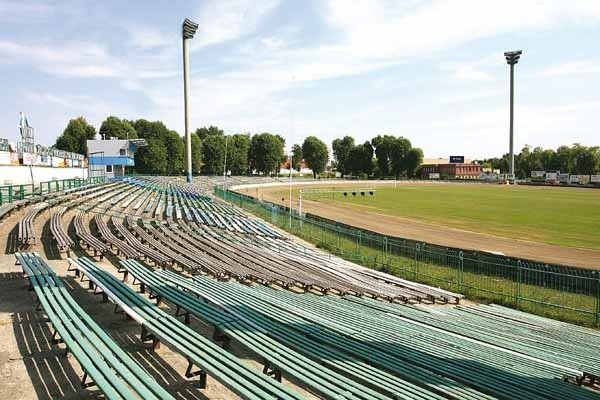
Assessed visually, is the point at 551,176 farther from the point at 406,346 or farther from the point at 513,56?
the point at 406,346

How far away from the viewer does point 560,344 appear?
10.2 metres

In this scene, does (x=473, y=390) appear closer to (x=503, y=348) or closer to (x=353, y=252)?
(x=503, y=348)

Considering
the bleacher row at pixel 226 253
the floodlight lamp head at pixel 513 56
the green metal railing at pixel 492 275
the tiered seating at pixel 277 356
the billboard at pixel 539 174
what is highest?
the floodlight lamp head at pixel 513 56

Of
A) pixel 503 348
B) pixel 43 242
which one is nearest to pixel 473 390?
pixel 503 348

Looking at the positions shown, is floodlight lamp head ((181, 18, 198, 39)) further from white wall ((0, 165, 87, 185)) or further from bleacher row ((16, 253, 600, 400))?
bleacher row ((16, 253, 600, 400))

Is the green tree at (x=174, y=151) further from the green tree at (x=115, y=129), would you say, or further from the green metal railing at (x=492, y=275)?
the green metal railing at (x=492, y=275)

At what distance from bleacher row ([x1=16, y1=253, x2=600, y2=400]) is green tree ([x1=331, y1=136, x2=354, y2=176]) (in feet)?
459

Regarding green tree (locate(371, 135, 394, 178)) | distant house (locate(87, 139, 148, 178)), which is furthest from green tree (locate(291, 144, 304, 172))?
distant house (locate(87, 139, 148, 178))

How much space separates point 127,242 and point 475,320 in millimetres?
12183

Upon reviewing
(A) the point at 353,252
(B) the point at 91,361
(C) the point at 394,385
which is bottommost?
(A) the point at 353,252

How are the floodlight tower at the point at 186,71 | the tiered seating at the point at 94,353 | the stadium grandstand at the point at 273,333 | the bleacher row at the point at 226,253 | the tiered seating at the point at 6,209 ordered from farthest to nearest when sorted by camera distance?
1. the floodlight tower at the point at 186,71
2. the tiered seating at the point at 6,209
3. the bleacher row at the point at 226,253
4. the stadium grandstand at the point at 273,333
5. the tiered seating at the point at 94,353

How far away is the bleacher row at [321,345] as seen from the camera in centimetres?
541

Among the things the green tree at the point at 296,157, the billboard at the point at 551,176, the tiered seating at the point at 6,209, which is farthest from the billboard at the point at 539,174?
the tiered seating at the point at 6,209

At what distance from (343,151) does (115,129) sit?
8488 cm
